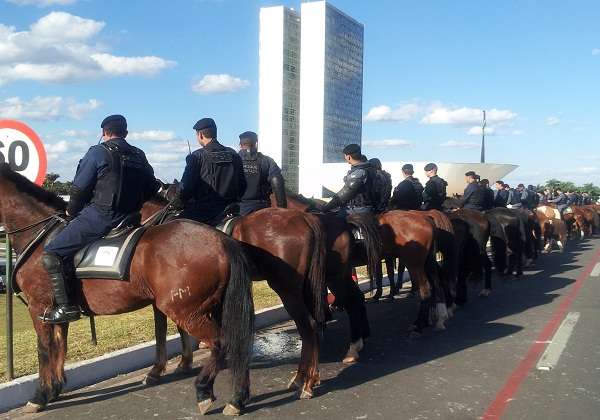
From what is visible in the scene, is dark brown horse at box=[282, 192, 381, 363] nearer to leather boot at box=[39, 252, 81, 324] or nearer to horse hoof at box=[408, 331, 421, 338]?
horse hoof at box=[408, 331, 421, 338]

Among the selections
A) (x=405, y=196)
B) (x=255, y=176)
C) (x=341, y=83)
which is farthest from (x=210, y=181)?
(x=341, y=83)

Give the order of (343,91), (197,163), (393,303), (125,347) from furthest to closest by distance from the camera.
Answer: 1. (343,91)
2. (393,303)
3. (125,347)
4. (197,163)

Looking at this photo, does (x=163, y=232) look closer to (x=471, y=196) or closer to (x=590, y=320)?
(x=590, y=320)

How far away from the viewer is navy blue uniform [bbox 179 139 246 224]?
20.7 feet

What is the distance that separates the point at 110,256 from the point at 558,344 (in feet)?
18.0

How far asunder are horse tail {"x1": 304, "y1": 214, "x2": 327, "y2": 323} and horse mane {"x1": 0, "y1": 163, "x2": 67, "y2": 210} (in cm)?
244

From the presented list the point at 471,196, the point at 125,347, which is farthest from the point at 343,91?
the point at 125,347

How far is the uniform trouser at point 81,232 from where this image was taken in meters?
5.20

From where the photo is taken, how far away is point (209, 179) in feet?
20.9

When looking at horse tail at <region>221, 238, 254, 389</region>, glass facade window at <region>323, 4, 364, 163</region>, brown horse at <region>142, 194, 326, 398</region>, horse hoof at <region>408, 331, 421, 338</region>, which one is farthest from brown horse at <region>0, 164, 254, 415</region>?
glass facade window at <region>323, 4, 364, 163</region>

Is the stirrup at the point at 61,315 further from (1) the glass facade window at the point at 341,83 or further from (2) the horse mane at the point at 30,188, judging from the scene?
(1) the glass facade window at the point at 341,83

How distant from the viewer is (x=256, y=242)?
19.6 ft

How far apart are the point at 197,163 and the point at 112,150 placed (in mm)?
1192

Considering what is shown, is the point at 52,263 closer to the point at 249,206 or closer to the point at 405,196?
the point at 249,206
